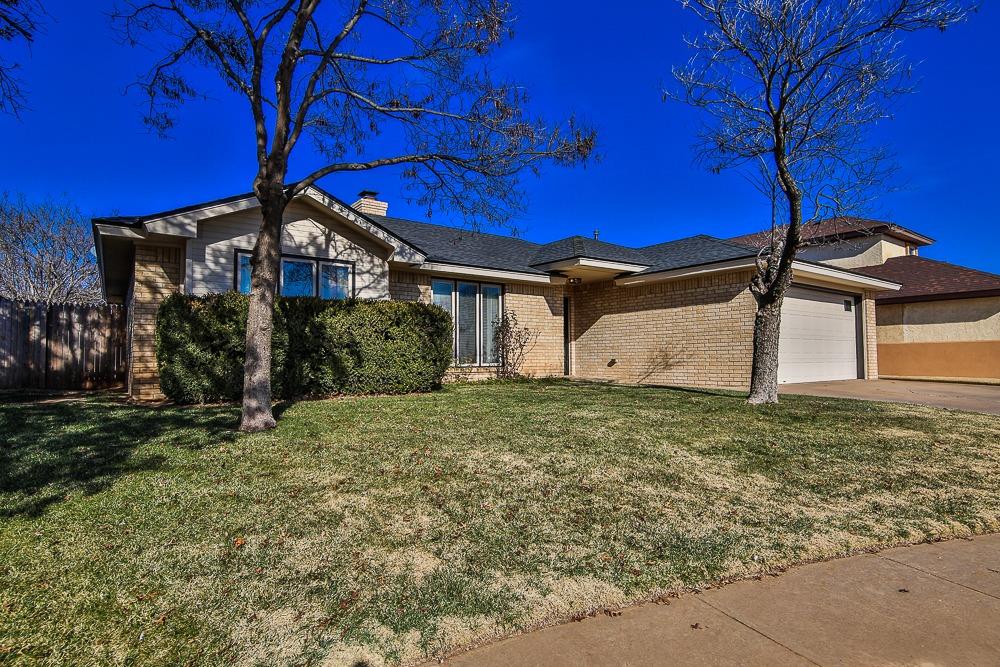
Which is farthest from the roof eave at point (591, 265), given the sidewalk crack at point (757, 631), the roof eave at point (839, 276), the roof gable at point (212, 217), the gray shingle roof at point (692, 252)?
the sidewalk crack at point (757, 631)

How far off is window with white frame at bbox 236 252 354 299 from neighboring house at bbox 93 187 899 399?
22 mm

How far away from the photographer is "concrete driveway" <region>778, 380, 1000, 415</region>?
9.39 m

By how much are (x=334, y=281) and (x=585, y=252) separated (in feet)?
20.4

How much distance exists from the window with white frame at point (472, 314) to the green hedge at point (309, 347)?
2873 millimetres

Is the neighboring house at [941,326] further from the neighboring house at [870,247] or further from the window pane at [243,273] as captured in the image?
the window pane at [243,273]

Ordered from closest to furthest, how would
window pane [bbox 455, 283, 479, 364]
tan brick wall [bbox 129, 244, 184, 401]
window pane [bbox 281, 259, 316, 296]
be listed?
tan brick wall [bbox 129, 244, 184, 401] → window pane [bbox 281, 259, 316, 296] → window pane [bbox 455, 283, 479, 364]

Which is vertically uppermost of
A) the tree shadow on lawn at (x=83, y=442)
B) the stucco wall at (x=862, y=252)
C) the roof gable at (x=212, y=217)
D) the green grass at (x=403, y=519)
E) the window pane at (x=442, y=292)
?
the stucco wall at (x=862, y=252)

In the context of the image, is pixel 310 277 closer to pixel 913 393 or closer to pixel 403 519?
pixel 403 519

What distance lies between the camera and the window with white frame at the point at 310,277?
32.5ft

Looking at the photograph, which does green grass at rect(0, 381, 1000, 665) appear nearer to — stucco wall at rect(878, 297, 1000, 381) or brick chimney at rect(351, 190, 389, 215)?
brick chimney at rect(351, 190, 389, 215)

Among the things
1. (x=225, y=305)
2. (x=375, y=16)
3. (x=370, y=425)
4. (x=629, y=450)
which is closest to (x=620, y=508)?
(x=629, y=450)

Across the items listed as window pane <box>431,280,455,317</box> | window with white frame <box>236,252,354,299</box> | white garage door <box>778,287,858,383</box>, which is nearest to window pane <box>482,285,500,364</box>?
window pane <box>431,280,455,317</box>

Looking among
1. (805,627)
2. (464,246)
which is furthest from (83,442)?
(464,246)

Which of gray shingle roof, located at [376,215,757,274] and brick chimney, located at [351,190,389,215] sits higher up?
brick chimney, located at [351,190,389,215]
